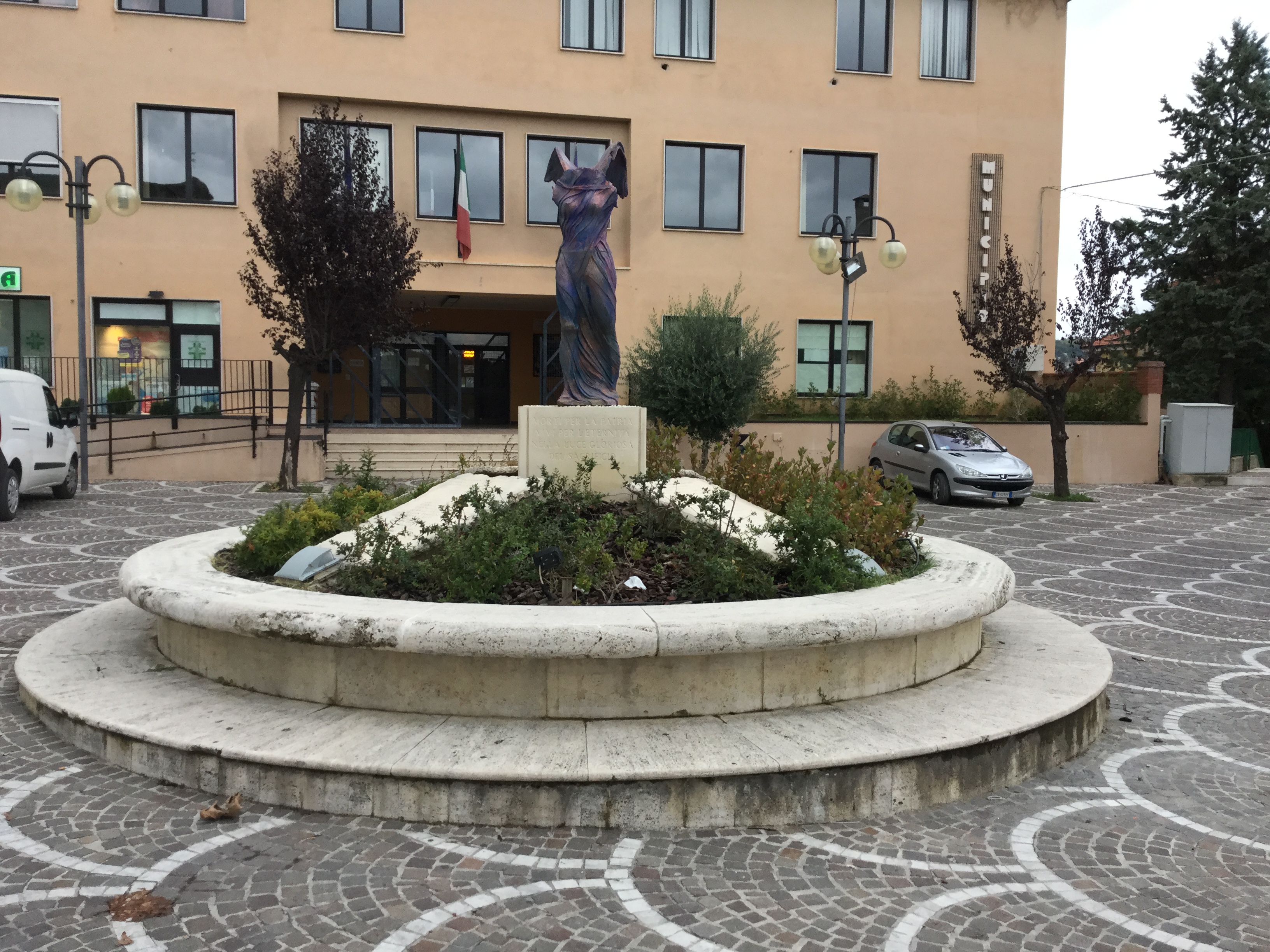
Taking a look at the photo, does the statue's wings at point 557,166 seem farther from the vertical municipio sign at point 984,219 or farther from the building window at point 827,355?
the vertical municipio sign at point 984,219

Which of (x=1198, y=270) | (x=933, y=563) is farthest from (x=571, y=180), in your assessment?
(x=1198, y=270)

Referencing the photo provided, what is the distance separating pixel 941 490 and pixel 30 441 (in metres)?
14.6

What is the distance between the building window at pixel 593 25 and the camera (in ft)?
69.6

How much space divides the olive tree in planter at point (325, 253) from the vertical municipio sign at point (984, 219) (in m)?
14.1

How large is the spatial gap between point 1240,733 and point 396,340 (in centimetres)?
1995

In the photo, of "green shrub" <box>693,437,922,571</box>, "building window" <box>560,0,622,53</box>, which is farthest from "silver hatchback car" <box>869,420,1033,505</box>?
"building window" <box>560,0,622,53</box>

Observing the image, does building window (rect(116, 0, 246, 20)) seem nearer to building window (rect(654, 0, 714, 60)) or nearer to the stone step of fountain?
building window (rect(654, 0, 714, 60))

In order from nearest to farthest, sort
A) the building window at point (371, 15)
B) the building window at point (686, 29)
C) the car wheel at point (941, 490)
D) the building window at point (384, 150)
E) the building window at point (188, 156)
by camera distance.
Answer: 1. the car wheel at point (941, 490)
2. the building window at point (188, 156)
3. the building window at point (371, 15)
4. the building window at point (384, 150)
5. the building window at point (686, 29)

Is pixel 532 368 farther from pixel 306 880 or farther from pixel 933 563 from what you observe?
pixel 306 880

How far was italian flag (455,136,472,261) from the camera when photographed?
20.6m

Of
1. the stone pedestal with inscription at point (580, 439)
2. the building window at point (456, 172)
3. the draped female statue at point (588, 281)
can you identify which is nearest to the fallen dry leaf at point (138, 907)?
the stone pedestal with inscription at point (580, 439)

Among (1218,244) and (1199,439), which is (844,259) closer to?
(1199,439)

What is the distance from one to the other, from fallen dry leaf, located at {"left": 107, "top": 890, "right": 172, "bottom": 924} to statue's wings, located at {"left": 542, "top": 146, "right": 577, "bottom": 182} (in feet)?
22.5

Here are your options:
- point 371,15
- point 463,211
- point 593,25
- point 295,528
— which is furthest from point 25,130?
point 295,528
